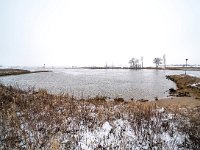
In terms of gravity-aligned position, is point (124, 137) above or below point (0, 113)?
below

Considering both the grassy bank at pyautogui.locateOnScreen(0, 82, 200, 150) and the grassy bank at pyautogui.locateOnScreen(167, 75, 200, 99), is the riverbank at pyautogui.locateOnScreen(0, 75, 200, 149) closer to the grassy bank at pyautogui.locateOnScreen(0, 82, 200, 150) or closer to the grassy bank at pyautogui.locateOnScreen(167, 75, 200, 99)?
the grassy bank at pyautogui.locateOnScreen(0, 82, 200, 150)

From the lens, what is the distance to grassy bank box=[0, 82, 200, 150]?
23.5 ft

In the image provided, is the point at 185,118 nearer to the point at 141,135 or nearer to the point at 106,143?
the point at 141,135

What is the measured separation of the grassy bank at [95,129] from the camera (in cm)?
717

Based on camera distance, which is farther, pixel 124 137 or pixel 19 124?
pixel 19 124

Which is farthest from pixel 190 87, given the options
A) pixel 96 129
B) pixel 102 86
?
pixel 96 129

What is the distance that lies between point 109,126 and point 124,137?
0.92 meters

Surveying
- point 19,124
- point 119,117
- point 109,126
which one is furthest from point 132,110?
point 19,124

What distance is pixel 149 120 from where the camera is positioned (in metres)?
9.00

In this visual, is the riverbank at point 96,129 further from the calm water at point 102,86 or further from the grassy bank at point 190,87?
the grassy bank at point 190,87

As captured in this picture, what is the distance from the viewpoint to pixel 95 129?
8297 mm

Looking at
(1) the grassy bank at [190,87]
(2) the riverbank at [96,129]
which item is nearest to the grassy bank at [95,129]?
(2) the riverbank at [96,129]

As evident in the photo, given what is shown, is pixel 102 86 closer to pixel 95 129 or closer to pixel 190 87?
pixel 190 87

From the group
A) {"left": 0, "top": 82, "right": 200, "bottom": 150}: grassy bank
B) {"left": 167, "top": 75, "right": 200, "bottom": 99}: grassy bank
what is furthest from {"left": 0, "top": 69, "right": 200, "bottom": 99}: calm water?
{"left": 0, "top": 82, "right": 200, "bottom": 150}: grassy bank
